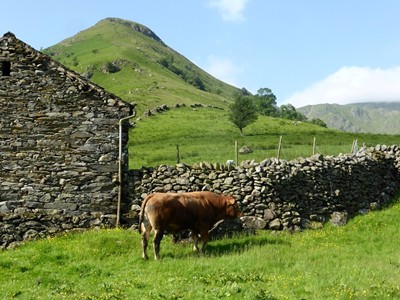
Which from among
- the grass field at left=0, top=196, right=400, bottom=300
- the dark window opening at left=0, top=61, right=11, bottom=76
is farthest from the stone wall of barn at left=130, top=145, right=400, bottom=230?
the dark window opening at left=0, top=61, right=11, bottom=76

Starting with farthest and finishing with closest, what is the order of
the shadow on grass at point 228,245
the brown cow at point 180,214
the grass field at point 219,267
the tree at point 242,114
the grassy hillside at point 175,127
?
the tree at point 242,114, the grassy hillside at point 175,127, the shadow on grass at point 228,245, the brown cow at point 180,214, the grass field at point 219,267

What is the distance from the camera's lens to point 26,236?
59.2 ft

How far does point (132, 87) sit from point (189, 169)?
3037 inches

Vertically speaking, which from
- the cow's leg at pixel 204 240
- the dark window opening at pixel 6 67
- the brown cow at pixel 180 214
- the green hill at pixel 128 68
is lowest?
the cow's leg at pixel 204 240

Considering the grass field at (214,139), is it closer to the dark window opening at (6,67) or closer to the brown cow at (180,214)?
the dark window opening at (6,67)

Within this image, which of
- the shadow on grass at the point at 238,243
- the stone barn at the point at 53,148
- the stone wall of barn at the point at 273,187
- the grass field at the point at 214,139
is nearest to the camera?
the shadow on grass at the point at 238,243

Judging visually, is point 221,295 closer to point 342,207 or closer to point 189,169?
point 189,169

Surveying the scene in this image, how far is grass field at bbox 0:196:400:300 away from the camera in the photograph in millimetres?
10977

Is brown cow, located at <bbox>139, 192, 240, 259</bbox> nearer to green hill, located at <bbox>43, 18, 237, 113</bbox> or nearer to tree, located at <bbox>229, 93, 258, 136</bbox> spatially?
tree, located at <bbox>229, 93, 258, 136</bbox>

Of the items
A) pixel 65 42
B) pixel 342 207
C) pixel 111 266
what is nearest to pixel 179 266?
pixel 111 266

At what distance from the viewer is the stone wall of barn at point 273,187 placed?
18625mm

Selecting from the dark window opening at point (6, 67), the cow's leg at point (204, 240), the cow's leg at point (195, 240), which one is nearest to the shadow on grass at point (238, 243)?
the cow's leg at point (204, 240)

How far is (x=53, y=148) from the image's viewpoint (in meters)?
18.7

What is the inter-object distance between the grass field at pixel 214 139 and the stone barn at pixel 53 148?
12870 mm
